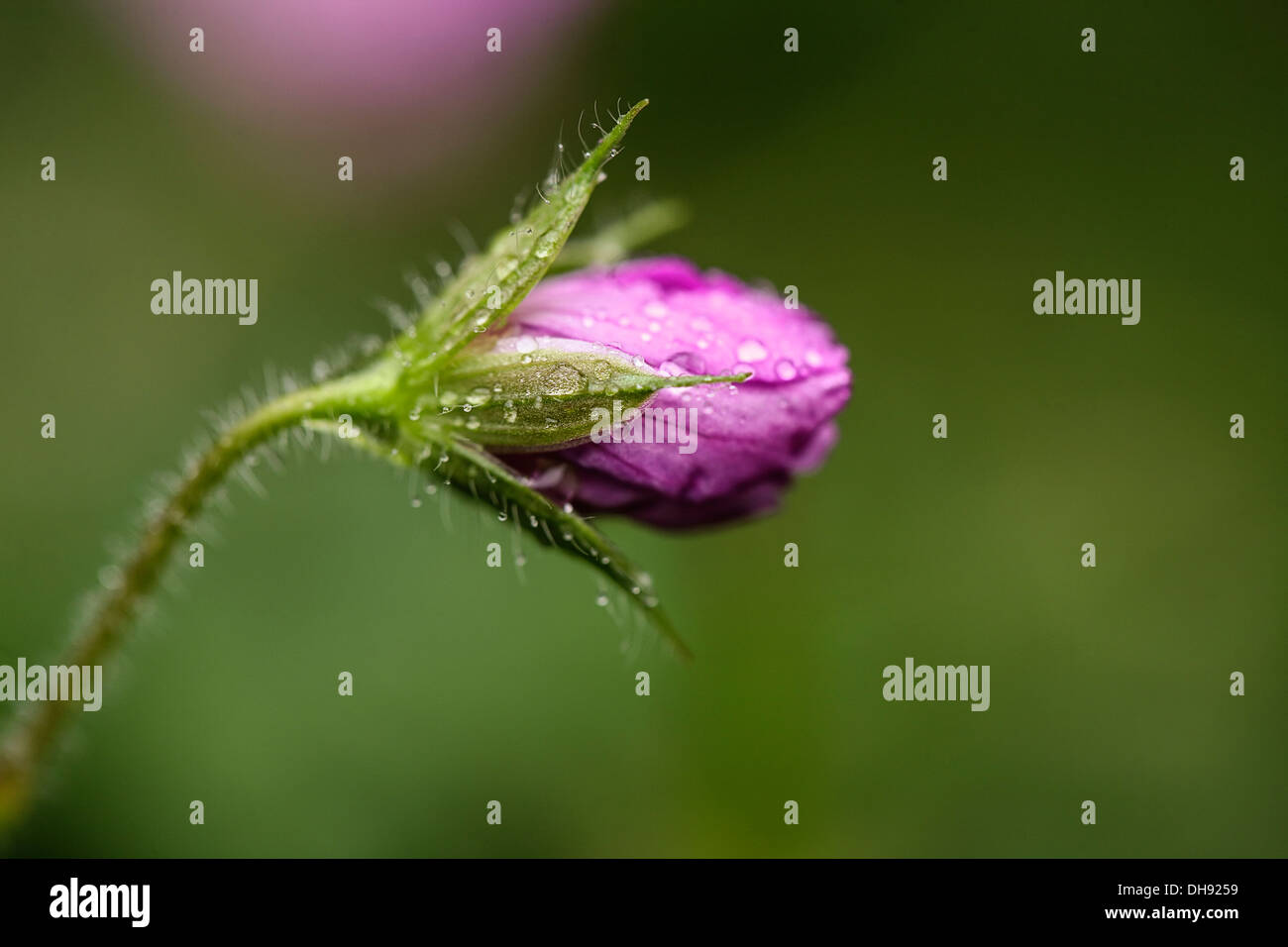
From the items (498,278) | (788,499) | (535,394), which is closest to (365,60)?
(788,499)

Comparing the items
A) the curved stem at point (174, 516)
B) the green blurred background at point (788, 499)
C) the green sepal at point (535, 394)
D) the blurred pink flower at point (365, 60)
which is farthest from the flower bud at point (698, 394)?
the blurred pink flower at point (365, 60)

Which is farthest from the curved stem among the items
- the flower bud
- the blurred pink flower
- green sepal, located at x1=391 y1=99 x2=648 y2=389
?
the blurred pink flower

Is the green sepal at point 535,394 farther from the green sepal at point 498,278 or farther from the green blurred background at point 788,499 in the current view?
the green blurred background at point 788,499

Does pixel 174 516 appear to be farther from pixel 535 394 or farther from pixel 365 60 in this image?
pixel 365 60

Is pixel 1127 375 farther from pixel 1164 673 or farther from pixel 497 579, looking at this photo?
pixel 497 579

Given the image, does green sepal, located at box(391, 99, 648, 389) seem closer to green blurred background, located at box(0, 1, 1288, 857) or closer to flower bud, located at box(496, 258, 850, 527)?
flower bud, located at box(496, 258, 850, 527)

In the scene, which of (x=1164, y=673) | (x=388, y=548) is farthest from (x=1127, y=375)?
(x=388, y=548)
